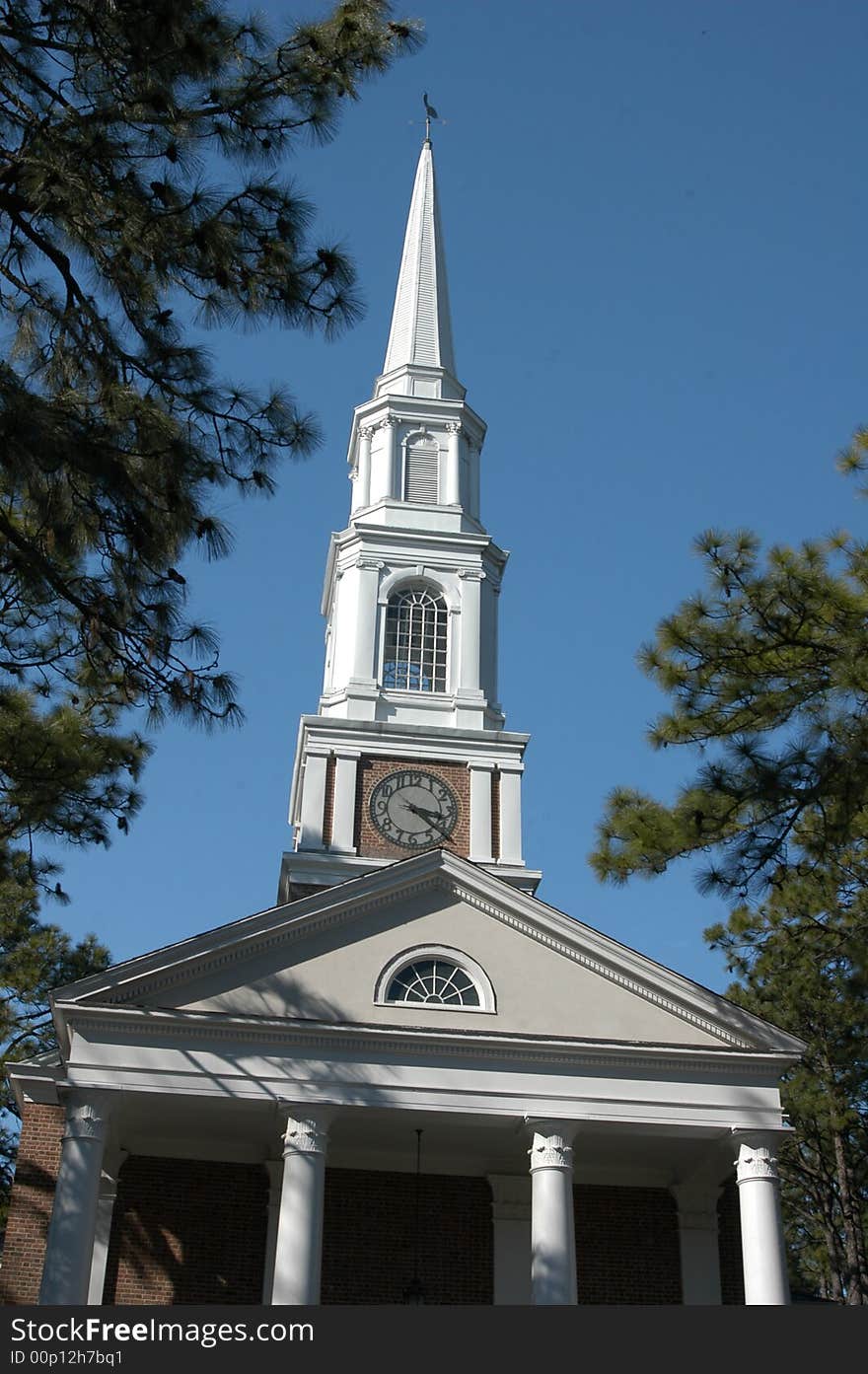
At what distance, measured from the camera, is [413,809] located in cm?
2656

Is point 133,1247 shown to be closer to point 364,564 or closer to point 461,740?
point 461,740

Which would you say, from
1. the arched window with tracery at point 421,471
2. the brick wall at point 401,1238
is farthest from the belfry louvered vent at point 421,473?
the brick wall at point 401,1238

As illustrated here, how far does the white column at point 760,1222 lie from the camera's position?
1811cm

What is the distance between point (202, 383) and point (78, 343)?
0.99m

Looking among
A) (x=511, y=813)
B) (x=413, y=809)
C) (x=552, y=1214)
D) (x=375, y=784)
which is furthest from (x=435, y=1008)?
(x=375, y=784)

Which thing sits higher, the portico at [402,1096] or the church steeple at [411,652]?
the church steeple at [411,652]

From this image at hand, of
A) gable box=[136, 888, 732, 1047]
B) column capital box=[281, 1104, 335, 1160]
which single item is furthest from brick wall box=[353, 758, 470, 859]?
column capital box=[281, 1104, 335, 1160]

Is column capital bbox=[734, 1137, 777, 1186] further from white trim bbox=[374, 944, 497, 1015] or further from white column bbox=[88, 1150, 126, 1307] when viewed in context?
white column bbox=[88, 1150, 126, 1307]

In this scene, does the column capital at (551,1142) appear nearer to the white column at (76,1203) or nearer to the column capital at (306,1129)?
the column capital at (306,1129)

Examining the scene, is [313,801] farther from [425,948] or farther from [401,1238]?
[401,1238]

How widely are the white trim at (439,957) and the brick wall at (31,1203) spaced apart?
14.6 ft

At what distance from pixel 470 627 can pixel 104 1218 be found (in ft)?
43.1

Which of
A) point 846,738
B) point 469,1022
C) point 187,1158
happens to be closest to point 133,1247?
point 187,1158

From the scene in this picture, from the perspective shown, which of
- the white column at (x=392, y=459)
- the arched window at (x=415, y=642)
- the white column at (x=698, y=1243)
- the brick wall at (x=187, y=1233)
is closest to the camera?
the brick wall at (x=187, y=1233)
